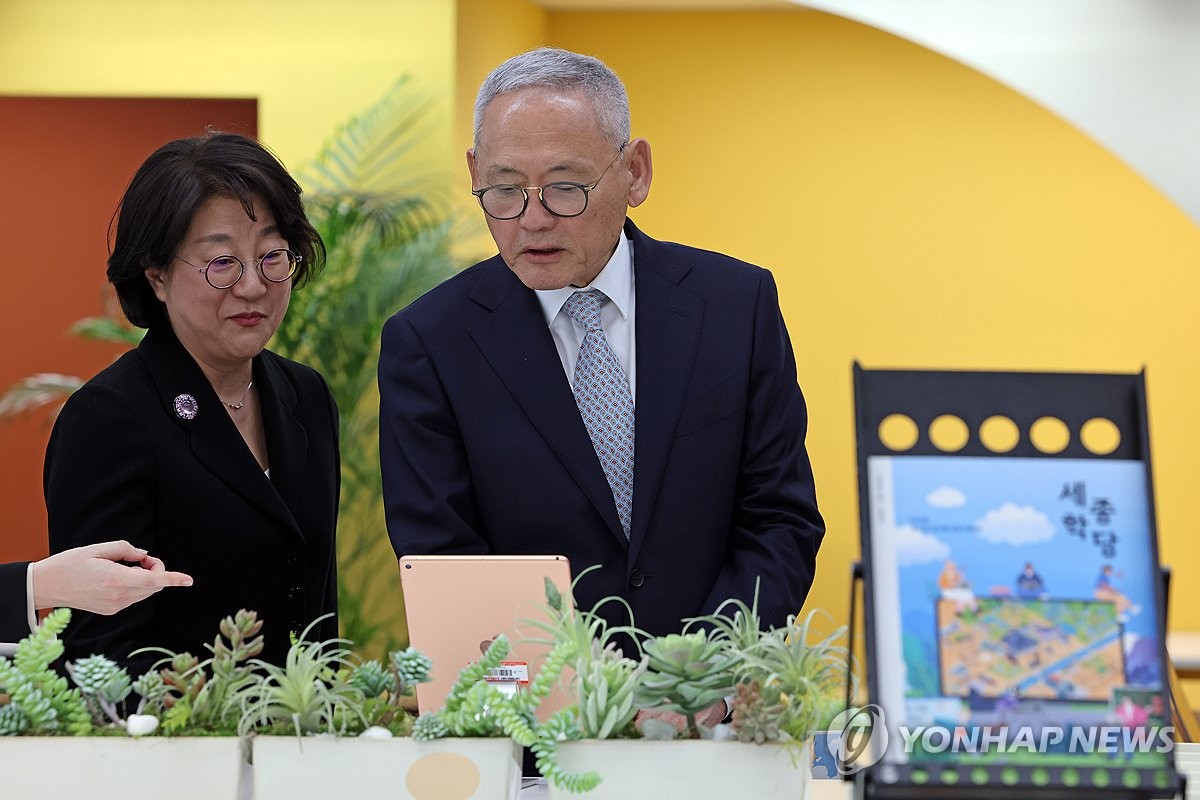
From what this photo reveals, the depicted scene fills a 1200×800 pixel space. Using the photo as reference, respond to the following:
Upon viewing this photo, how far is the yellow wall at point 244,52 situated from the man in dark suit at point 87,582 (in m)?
5.15

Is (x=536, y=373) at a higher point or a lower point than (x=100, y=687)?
higher

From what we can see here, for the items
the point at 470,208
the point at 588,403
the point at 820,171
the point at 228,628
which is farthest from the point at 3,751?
the point at 820,171

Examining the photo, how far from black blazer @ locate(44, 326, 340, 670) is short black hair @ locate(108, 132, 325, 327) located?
0.09 m

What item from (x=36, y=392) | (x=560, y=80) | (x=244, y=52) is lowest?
(x=560, y=80)

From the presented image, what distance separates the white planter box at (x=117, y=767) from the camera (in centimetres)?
161

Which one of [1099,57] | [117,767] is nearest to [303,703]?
[117,767]

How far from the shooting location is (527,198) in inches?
88.2

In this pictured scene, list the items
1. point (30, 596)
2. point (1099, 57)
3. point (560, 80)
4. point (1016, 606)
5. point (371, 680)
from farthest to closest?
point (1099, 57) → point (560, 80) → point (30, 596) → point (371, 680) → point (1016, 606)

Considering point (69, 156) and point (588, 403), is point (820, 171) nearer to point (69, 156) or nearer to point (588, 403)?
point (69, 156)

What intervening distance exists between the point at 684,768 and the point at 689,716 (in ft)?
0.28

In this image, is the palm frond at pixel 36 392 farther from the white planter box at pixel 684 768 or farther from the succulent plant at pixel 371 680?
the white planter box at pixel 684 768

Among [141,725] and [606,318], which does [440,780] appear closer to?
[141,725]

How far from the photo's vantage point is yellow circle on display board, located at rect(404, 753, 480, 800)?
1593mm

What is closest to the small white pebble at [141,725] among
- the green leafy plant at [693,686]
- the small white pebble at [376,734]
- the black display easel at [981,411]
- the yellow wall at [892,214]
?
the small white pebble at [376,734]
